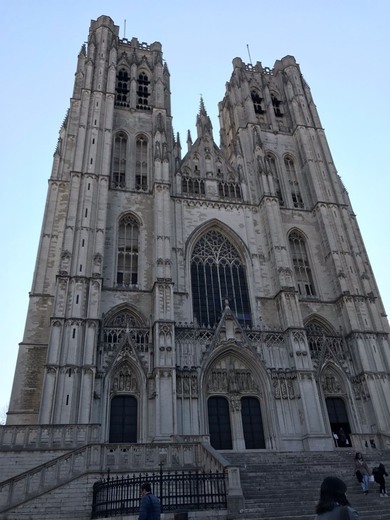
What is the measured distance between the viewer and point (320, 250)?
28.4 meters

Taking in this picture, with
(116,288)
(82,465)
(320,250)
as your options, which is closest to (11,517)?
(82,465)

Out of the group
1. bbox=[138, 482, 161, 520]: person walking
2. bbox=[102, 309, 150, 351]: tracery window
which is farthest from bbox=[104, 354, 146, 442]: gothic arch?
bbox=[138, 482, 161, 520]: person walking

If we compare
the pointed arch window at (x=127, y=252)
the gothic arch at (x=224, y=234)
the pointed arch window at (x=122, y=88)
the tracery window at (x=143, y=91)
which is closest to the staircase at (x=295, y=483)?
the pointed arch window at (x=127, y=252)

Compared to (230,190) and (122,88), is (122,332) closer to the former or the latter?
(230,190)

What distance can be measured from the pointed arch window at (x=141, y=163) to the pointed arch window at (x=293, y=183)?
1033cm

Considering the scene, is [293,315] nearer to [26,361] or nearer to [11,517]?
[26,361]

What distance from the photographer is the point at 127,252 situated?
25.3 m

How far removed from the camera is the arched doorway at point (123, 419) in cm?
1948

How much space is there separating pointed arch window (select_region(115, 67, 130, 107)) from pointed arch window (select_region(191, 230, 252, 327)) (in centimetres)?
1234

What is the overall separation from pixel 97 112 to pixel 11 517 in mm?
24039

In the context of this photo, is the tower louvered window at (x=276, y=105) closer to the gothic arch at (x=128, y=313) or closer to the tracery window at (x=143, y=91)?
the tracery window at (x=143, y=91)

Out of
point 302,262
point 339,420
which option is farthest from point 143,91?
point 339,420

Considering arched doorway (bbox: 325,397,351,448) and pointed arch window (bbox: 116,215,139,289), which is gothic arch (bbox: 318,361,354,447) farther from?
pointed arch window (bbox: 116,215,139,289)

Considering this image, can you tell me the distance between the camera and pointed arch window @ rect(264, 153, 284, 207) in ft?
98.9
